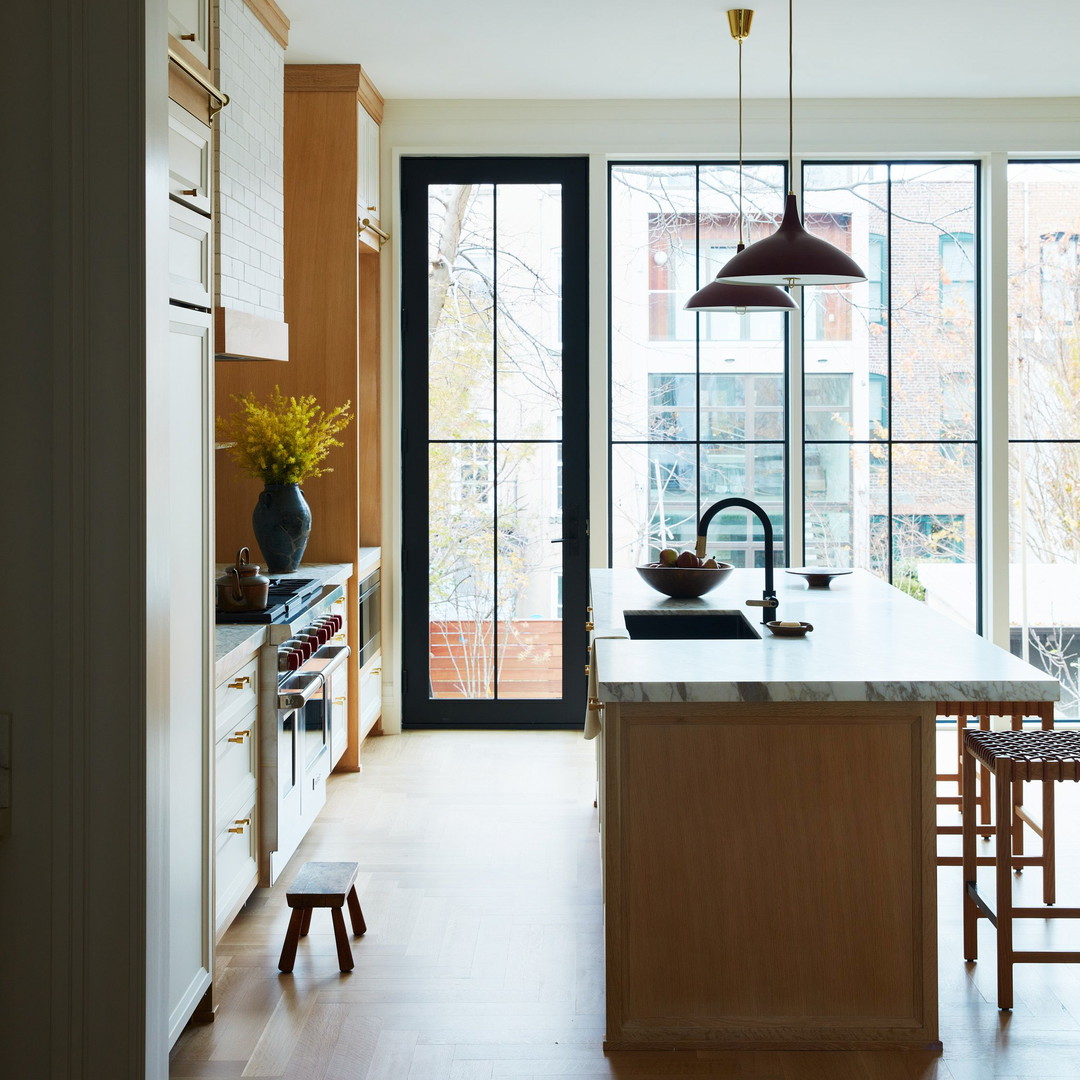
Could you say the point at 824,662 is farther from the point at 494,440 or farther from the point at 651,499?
the point at 494,440

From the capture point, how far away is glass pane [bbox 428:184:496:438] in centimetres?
572

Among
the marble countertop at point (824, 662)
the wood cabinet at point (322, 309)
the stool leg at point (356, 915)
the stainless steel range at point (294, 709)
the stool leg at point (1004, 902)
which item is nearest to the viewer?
the marble countertop at point (824, 662)

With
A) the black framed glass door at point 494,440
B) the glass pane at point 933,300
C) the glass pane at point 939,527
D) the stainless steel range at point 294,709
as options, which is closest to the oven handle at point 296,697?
Answer: the stainless steel range at point 294,709

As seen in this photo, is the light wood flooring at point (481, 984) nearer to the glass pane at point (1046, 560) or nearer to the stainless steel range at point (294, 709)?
the stainless steel range at point (294, 709)

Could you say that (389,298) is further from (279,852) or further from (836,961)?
(836,961)

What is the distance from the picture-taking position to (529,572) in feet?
19.0

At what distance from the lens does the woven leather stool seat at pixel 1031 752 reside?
2.93 m

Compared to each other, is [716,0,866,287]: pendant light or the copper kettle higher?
[716,0,866,287]: pendant light

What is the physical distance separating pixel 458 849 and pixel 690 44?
11.0ft

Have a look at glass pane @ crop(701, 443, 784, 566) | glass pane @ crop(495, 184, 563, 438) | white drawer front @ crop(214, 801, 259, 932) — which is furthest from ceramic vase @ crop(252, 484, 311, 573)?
glass pane @ crop(701, 443, 784, 566)

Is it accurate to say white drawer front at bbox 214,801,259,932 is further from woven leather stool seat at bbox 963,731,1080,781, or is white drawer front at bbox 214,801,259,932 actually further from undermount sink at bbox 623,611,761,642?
woven leather stool seat at bbox 963,731,1080,781

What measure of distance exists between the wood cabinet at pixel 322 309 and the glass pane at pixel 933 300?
2.69 m

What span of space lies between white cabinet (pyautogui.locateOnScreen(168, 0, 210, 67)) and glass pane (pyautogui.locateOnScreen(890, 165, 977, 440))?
3.59m

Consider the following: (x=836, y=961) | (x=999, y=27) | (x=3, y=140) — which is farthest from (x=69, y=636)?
(x=999, y=27)
